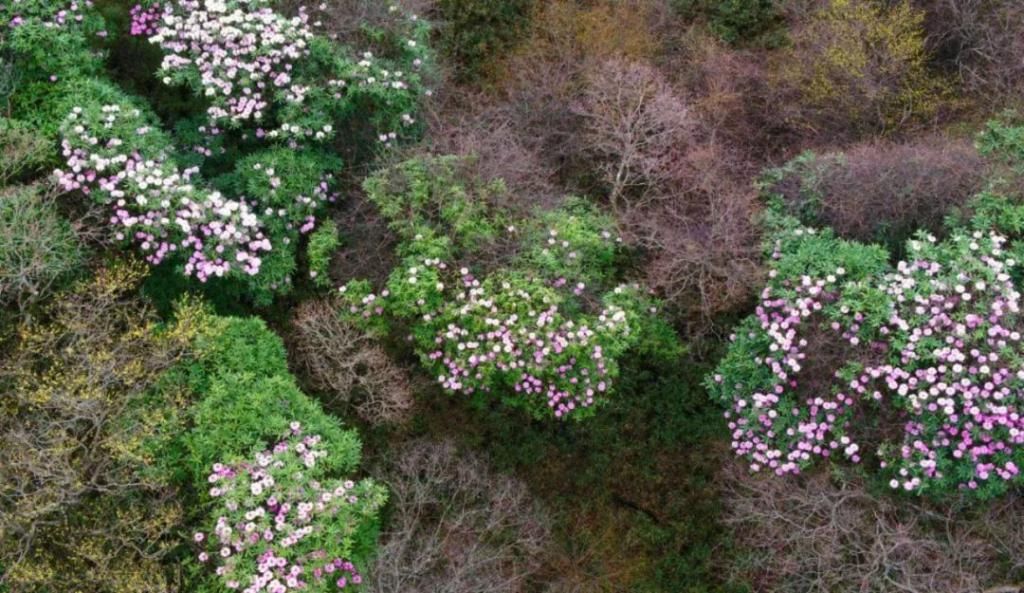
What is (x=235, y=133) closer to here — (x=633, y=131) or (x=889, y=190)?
(x=633, y=131)

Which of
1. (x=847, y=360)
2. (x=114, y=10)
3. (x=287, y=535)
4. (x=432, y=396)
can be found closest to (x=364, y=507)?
(x=287, y=535)

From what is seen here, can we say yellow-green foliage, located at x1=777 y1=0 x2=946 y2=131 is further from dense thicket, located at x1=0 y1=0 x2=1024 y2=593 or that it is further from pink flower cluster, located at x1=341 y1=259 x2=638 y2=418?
pink flower cluster, located at x1=341 y1=259 x2=638 y2=418

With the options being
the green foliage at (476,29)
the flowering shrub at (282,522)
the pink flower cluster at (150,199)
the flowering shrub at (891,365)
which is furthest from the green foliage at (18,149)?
the flowering shrub at (891,365)

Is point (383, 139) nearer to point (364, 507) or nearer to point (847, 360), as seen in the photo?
point (364, 507)

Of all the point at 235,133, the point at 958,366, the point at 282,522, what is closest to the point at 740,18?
the point at 958,366

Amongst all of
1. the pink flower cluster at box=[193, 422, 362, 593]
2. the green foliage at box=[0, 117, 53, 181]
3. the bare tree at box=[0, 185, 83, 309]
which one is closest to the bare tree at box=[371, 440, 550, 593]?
the pink flower cluster at box=[193, 422, 362, 593]
